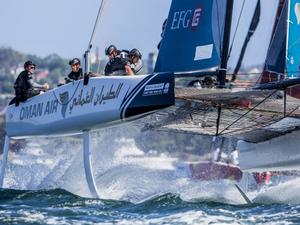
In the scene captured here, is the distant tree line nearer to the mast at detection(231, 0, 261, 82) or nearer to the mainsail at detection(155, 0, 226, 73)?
the mast at detection(231, 0, 261, 82)

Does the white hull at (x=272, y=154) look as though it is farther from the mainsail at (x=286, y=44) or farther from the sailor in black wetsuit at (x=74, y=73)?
the sailor in black wetsuit at (x=74, y=73)

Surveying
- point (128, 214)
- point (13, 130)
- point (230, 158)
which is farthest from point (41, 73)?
point (128, 214)

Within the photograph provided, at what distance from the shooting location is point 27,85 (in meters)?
12.8

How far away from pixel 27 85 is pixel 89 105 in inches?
64.2

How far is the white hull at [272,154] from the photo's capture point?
12062mm

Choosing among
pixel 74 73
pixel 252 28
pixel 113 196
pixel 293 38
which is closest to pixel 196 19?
pixel 293 38

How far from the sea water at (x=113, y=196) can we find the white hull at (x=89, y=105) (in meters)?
0.61

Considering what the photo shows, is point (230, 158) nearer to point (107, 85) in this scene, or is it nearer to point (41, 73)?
point (107, 85)

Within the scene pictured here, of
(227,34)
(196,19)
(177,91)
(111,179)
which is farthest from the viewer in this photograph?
(111,179)

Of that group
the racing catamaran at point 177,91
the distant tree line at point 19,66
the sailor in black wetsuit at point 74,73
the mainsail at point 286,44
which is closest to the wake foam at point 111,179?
the racing catamaran at point 177,91

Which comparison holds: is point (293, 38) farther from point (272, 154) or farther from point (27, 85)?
point (27, 85)

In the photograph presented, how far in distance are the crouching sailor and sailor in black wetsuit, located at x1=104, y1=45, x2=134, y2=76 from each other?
1.10 m

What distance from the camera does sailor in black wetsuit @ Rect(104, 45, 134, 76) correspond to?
37.9 feet

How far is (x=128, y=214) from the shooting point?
9.78m
